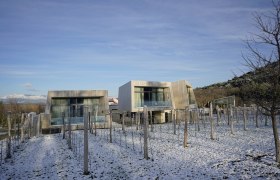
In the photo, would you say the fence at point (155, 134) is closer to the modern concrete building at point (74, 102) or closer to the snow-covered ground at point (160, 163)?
the snow-covered ground at point (160, 163)

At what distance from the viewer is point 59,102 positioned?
121 ft

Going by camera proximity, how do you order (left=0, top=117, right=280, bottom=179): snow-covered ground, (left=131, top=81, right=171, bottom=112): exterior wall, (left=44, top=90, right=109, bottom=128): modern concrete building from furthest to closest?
(left=131, top=81, right=171, bottom=112): exterior wall
(left=44, top=90, right=109, bottom=128): modern concrete building
(left=0, top=117, right=280, bottom=179): snow-covered ground

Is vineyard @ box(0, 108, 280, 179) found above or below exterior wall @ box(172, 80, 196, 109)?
below

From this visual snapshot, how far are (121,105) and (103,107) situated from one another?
7.29m

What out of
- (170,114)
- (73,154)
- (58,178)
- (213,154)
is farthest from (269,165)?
(170,114)

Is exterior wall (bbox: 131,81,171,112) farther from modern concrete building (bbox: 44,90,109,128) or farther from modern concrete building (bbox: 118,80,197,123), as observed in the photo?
modern concrete building (bbox: 44,90,109,128)

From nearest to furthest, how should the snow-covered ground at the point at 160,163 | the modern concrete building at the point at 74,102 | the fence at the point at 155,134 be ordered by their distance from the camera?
1. the snow-covered ground at the point at 160,163
2. the fence at the point at 155,134
3. the modern concrete building at the point at 74,102

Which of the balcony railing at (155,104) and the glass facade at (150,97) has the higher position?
the glass facade at (150,97)

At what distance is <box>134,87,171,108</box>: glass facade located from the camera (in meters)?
39.1

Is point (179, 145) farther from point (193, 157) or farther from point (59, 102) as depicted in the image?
point (59, 102)

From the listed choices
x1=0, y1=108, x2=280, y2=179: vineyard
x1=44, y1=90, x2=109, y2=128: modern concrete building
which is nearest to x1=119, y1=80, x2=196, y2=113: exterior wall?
x1=44, y1=90, x2=109, y2=128: modern concrete building

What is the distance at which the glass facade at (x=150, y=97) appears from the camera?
39069 mm

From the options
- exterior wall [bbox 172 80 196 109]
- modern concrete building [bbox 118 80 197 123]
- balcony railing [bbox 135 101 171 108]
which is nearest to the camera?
balcony railing [bbox 135 101 171 108]

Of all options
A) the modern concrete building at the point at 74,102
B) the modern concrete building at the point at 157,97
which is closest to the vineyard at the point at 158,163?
the modern concrete building at the point at 74,102
